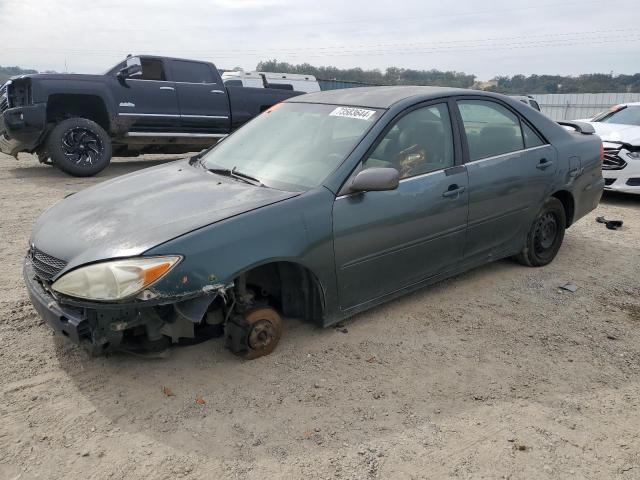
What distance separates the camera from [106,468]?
2373mm

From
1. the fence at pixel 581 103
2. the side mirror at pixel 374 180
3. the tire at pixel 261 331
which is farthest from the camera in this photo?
the fence at pixel 581 103

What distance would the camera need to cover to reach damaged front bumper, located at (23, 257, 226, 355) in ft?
8.91

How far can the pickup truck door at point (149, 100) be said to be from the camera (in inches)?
363

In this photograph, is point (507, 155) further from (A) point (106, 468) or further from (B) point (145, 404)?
(A) point (106, 468)

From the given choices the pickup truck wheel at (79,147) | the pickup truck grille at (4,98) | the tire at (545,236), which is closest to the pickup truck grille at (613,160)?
the tire at (545,236)

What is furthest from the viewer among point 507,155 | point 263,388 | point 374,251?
point 507,155

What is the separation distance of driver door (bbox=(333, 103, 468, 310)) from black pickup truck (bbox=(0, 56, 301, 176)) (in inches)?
263

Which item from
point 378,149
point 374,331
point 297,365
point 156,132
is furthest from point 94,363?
point 156,132

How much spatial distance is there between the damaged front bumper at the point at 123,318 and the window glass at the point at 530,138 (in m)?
3.06

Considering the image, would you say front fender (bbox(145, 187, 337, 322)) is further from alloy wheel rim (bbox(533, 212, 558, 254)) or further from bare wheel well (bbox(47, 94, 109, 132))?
bare wheel well (bbox(47, 94, 109, 132))

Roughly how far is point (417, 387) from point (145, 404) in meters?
1.48

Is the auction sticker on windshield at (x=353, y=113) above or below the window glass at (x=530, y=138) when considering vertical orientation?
Answer: above

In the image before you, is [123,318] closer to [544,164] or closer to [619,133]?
[544,164]

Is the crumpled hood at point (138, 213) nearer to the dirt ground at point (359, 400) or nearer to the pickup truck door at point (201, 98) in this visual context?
the dirt ground at point (359, 400)
